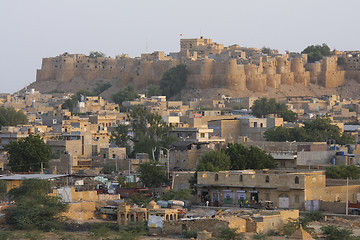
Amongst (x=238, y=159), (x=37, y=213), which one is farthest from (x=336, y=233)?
(x=238, y=159)

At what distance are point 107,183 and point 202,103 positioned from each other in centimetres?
4540

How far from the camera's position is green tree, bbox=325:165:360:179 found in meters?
35.7

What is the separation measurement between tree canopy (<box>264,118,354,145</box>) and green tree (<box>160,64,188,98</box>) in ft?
140

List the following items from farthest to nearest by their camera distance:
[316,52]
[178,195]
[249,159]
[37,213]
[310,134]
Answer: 1. [316,52]
2. [310,134]
3. [249,159]
4. [178,195]
5. [37,213]

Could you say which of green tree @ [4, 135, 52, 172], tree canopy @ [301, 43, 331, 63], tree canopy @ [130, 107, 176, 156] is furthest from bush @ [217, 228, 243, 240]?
tree canopy @ [301, 43, 331, 63]

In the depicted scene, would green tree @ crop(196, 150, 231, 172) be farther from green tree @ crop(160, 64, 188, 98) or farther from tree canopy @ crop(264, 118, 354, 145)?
green tree @ crop(160, 64, 188, 98)

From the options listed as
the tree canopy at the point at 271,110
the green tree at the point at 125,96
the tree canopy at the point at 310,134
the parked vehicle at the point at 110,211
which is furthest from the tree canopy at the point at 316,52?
the parked vehicle at the point at 110,211

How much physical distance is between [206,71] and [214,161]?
5880 cm

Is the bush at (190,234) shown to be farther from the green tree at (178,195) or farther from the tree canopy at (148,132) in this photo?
the tree canopy at (148,132)

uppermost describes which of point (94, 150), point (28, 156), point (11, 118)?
point (11, 118)

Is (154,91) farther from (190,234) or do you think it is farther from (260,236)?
(260,236)

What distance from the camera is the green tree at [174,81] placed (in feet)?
314

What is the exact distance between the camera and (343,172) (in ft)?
118

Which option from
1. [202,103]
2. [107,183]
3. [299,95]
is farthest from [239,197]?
[299,95]
